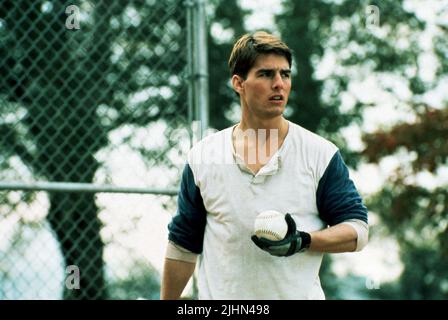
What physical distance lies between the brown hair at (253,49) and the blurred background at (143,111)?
0.84m

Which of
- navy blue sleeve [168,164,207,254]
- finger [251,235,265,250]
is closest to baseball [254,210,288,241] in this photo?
finger [251,235,265,250]

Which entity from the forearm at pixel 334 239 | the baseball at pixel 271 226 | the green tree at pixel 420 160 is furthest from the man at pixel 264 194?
the green tree at pixel 420 160

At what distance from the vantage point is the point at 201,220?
3199 millimetres

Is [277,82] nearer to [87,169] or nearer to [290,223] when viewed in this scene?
[290,223]

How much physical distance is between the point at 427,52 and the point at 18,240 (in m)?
11.1

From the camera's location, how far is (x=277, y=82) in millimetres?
3016

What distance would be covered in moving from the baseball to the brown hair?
669mm

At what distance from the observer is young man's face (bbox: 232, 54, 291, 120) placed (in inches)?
119

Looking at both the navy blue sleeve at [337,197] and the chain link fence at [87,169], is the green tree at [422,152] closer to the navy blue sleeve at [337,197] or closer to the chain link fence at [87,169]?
the chain link fence at [87,169]

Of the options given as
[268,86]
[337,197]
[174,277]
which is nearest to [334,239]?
[337,197]

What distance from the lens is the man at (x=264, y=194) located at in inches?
116

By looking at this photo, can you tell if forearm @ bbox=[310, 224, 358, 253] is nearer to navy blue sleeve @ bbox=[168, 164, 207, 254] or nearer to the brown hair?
navy blue sleeve @ bbox=[168, 164, 207, 254]
